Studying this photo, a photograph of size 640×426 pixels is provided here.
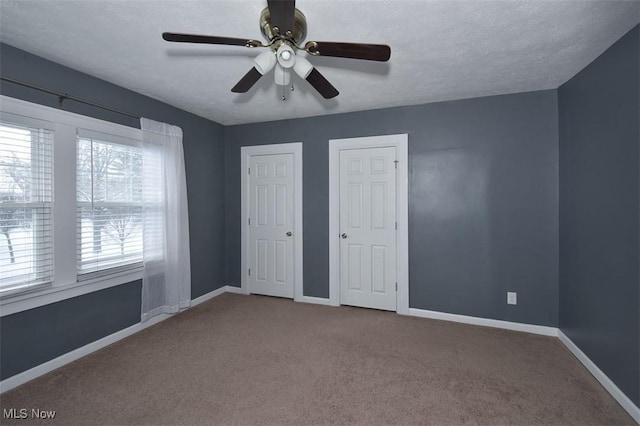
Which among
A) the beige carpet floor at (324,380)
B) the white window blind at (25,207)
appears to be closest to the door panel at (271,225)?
the beige carpet floor at (324,380)

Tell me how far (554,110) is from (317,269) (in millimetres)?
3116

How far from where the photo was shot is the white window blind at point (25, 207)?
2096 millimetres

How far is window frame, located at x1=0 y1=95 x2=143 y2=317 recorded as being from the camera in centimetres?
218

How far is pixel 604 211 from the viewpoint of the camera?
219 centimetres

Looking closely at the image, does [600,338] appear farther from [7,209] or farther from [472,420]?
[7,209]

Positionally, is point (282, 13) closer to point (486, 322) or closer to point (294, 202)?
point (294, 202)

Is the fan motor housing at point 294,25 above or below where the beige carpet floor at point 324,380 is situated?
above

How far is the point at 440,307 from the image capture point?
335cm

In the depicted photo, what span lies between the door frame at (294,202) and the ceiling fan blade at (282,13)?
248cm

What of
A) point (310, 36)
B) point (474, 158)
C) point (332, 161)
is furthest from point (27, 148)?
point (474, 158)

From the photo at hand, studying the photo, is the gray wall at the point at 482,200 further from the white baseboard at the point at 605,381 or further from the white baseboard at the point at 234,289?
the white baseboard at the point at 234,289

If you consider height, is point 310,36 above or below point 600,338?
above

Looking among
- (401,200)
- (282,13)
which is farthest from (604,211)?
(282,13)

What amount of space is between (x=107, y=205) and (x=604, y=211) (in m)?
4.16
